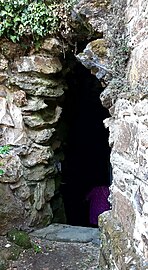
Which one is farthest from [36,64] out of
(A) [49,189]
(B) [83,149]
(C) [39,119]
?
(B) [83,149]

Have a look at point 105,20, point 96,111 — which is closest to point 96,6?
point 105,20

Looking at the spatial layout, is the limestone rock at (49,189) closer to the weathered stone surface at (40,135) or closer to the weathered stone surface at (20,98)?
the weathered stone surface at (40,135)

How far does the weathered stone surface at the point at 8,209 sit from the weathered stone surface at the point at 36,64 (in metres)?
1.14

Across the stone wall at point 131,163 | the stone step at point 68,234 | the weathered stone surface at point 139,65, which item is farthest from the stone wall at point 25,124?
the weathered stone surface at point 139,65

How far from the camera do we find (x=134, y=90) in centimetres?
183

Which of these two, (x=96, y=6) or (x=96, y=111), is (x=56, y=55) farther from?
(x=96, y=111)

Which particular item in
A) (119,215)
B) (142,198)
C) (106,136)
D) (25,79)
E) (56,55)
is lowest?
(119,215)

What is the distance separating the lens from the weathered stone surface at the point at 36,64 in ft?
10.3

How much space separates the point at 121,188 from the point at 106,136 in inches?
149

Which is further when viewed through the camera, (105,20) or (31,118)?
(31,118)

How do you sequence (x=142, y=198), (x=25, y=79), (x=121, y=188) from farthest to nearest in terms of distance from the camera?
1. (x=25, y=79)
2. (x=121, y=188)
3. (x=142, y=198)

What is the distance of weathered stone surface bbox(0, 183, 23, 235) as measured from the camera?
10.5 ft

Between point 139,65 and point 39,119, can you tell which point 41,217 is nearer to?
point 39,119

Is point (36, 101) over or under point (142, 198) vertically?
over
